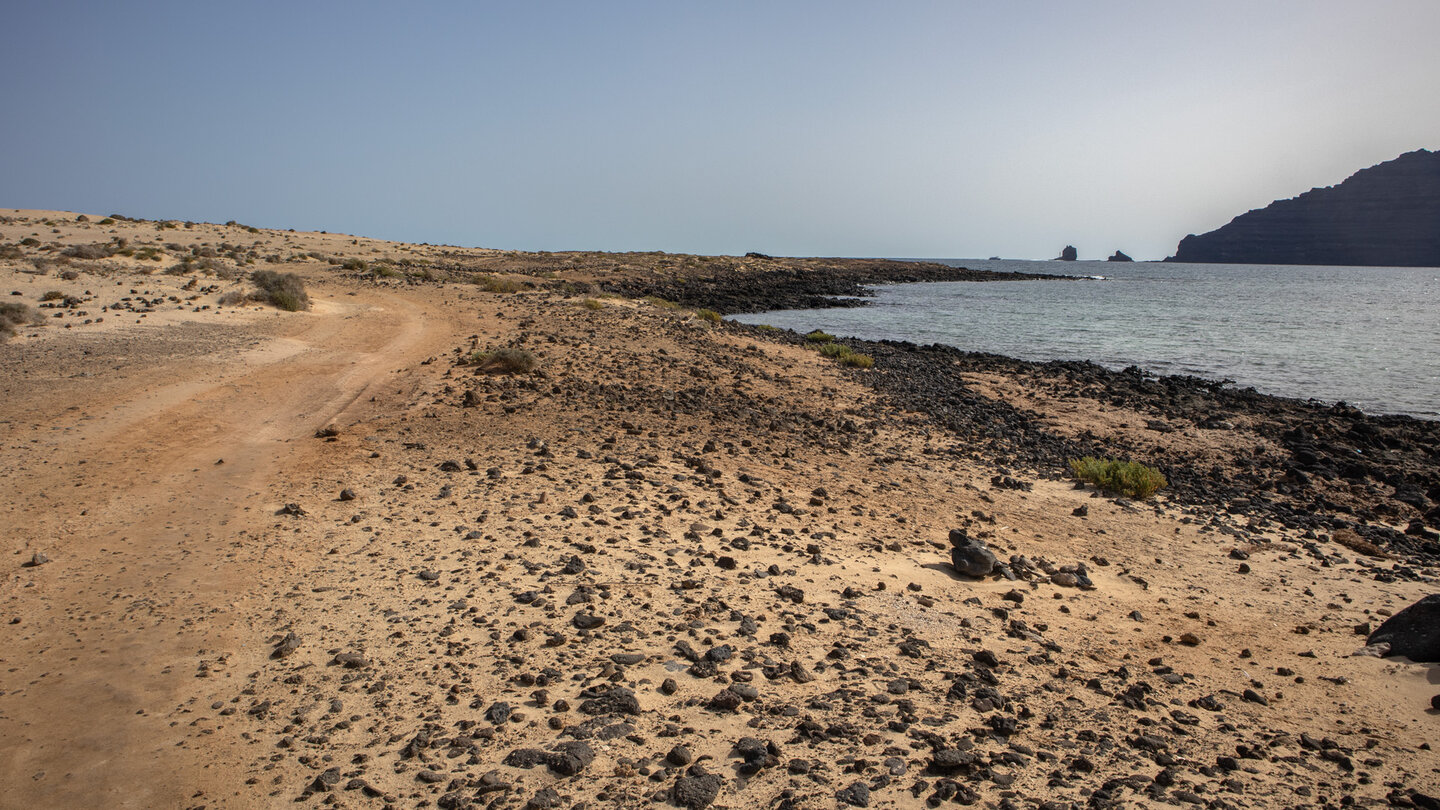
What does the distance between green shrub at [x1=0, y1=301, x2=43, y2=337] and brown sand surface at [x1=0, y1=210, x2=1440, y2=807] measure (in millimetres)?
5051

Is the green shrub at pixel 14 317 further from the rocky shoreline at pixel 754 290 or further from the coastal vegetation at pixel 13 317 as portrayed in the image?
the rocky shoreline at pixel 754 290

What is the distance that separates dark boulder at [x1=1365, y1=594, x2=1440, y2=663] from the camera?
6.07 meters

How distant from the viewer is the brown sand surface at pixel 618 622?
4.23 meters

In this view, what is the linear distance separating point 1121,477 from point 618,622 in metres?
8.85

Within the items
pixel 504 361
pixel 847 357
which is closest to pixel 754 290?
pixel 847 357

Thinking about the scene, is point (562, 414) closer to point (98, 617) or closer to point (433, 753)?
point (98, 617)

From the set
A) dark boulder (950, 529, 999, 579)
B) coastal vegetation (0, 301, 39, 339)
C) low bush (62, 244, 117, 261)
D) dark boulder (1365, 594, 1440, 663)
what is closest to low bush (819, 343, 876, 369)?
dark boulder (950, 529, 999, 579)

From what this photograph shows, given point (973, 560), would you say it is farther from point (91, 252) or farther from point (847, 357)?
point (91, 252)

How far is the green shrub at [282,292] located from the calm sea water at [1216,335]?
896 inches

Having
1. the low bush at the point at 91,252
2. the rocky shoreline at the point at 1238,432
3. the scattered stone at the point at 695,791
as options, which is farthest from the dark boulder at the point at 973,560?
the low bush at the point at 91,252

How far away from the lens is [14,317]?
1697cm

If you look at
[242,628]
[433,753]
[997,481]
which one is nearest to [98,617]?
[242,628]

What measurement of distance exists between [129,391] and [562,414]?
7.39 meters

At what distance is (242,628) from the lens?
5.57 meters
